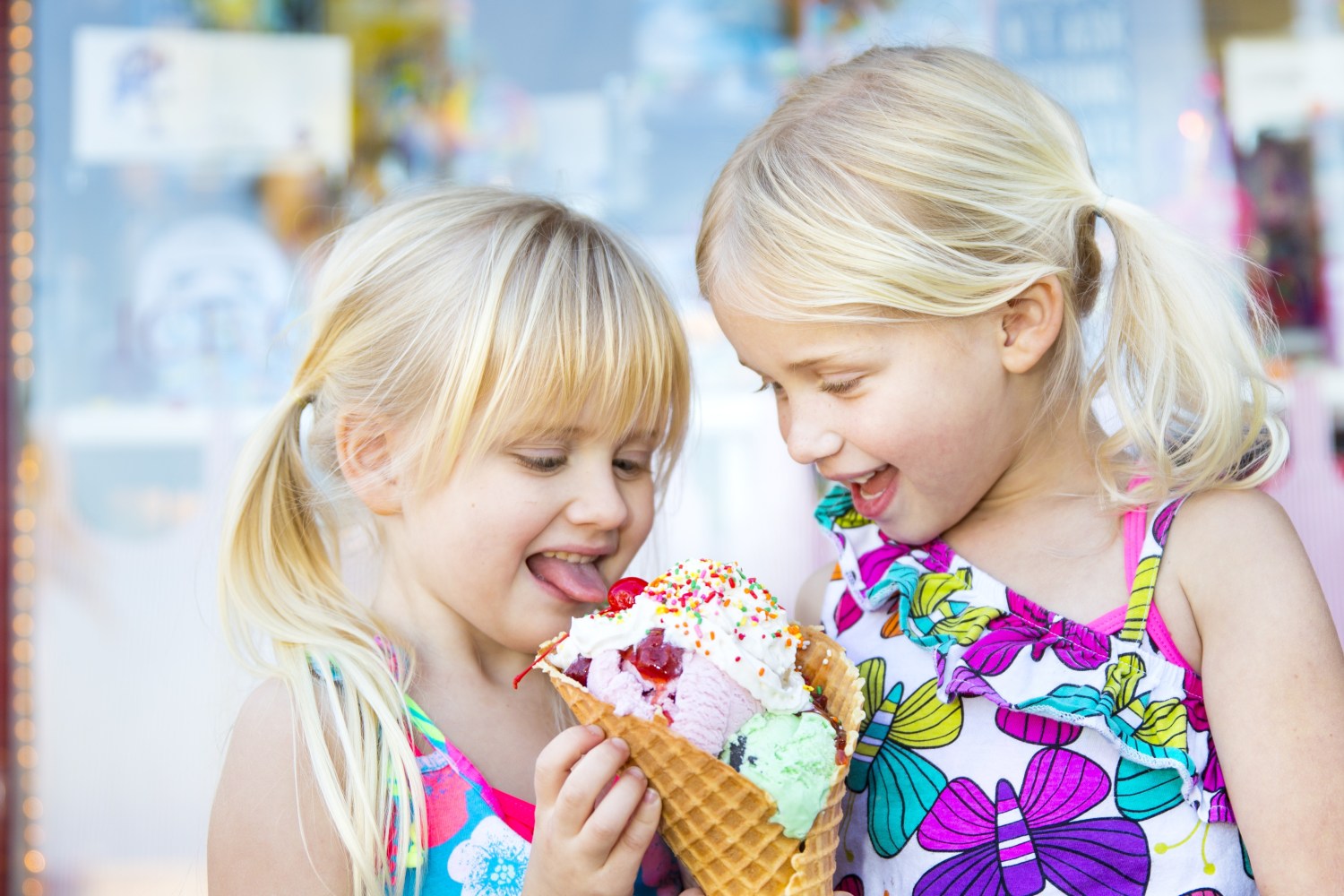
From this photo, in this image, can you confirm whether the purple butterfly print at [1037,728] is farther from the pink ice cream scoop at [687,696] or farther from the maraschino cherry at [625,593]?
the maraschino cherry at [625,593]

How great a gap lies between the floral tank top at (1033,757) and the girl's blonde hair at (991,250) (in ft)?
0.64

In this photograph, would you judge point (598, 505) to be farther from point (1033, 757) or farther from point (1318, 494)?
point (1318, 494)

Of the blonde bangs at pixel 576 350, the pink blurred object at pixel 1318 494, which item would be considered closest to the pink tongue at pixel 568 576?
the blonde bangs at pixel 576 350

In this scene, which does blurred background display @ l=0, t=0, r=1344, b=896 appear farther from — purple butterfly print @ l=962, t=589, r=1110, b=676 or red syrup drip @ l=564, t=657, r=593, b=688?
red syrup drip @ l=564, t=657, r=593, b=688

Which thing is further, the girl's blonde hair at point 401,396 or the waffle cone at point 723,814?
the girl's blonde hair at point 401,396

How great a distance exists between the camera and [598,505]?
209 centimetres

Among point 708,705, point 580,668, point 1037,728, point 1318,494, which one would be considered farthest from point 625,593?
point 1318,494

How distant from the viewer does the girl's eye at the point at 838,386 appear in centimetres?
198

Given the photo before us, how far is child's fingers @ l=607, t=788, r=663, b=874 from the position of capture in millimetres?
1764

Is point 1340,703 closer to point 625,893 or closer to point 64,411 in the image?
point 625,893

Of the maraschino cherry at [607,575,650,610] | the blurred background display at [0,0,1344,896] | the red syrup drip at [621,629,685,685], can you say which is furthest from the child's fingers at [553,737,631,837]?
the blurred background display at [0,0,1344,896]

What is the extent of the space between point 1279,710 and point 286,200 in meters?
4.22

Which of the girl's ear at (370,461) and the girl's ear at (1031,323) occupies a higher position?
the girl's ear at (1031,323)

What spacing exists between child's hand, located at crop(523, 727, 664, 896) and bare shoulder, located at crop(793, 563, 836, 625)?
2.53 feet
